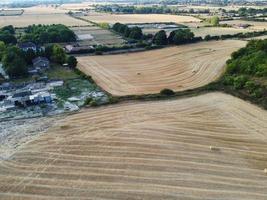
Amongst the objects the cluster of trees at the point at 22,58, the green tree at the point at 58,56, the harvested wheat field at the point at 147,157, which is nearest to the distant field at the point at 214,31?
the green tree at the point at 58,56

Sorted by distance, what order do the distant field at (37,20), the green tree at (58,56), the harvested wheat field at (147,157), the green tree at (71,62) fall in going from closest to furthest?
the harvested wheat field at (147,157)
the green tree at (71,62)
the green tree at (58,56)
the distant field at (37,20)

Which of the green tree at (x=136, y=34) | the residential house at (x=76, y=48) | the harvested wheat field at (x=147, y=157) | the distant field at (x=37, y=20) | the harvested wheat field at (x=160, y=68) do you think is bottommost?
the harvested wheat field at (x=147, y=157)

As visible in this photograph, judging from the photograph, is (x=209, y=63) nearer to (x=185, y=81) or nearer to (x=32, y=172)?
(x=185, y=81)

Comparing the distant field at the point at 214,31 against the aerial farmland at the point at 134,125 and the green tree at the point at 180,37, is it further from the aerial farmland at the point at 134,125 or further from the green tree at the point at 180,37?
the aerial farmland at the point at 134,125


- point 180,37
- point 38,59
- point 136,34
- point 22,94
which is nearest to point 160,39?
point 180,37

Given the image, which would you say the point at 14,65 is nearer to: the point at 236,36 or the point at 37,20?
the point at 236,36

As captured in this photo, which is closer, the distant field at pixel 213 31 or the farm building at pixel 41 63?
the farm building at pixel 41 63

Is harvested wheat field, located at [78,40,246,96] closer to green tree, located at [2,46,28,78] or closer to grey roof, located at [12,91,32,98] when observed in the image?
green tree, located at [2,46,28,78]
